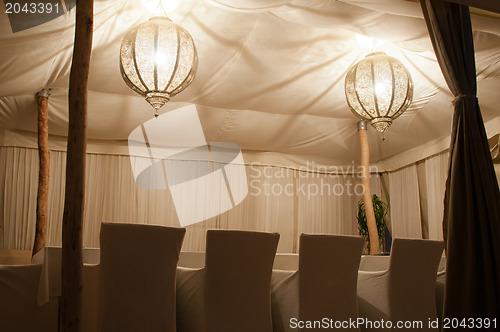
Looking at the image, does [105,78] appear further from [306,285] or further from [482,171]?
[482,171]

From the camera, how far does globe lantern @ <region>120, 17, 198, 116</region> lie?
3.87m

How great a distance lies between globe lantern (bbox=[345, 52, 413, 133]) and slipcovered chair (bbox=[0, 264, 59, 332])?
313 cm

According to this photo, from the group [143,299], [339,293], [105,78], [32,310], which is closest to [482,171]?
[339,293]

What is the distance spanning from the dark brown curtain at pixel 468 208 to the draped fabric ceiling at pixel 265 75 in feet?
2.46

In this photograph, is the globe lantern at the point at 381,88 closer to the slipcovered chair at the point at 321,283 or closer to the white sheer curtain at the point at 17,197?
the slipcovered chair at the point at 321,283

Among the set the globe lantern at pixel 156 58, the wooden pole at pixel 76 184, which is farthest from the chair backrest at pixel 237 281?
the globe lantern at pixel 156 58

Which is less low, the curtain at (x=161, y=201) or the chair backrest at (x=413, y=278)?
the curtain at (x=161, y=201)

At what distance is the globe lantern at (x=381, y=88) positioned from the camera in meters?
4.58

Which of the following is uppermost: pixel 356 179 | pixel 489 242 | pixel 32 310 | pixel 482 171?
pixel 356 179

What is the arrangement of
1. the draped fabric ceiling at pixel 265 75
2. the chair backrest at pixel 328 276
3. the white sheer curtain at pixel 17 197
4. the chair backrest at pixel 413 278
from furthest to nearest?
the white sheer curtain at pixel 17 197
the draped fabric ceiling at pixel 265 75
the chair backrest at pixel 413 278
the chair backrest at pixel 328 276

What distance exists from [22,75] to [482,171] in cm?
450

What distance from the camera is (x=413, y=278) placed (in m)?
3.85

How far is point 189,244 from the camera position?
25.5 ft

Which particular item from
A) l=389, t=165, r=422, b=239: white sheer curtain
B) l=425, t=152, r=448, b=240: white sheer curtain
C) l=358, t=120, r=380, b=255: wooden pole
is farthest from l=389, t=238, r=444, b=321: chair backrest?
l=389, t=165, r=422, b=239: white sheer curtain
